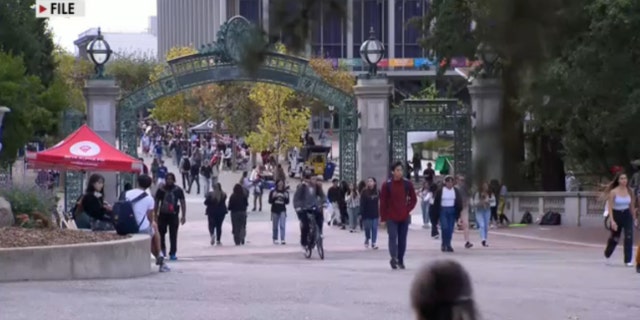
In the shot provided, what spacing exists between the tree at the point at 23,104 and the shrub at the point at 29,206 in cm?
812

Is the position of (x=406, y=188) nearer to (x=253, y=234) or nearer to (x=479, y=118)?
(x=253, y=234)

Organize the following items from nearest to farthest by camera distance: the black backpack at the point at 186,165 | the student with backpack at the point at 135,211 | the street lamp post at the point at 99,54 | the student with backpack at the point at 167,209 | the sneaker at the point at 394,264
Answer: the student with backpack at the point at 135,211 < the sneaker at the point at 394,264 < the student with backpack at the point at 167,209 < the street lamp post at the point at 99,54 < the black backpack at the point at 186,165

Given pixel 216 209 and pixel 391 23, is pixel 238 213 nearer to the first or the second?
pixel 216 209

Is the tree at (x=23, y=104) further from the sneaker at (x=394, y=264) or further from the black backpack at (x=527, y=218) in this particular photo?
the black backpack at (x=527, y=218)

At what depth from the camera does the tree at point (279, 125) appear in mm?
50094

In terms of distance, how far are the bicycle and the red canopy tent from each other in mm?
4446

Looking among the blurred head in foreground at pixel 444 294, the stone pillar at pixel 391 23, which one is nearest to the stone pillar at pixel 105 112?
the blurred head in foreground at pixel 444 294

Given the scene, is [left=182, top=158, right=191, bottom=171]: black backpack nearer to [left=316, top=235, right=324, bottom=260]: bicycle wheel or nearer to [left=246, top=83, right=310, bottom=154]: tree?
[left=246, top=83, right=310, bottom=154]: tree

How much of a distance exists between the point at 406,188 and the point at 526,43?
1548 cm

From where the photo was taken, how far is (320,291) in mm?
15453

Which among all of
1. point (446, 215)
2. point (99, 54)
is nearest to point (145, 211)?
point (446, 215)

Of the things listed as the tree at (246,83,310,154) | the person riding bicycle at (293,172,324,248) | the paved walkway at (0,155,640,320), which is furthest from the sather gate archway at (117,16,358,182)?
the tree at (246,83,310,154)

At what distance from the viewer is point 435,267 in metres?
4.91

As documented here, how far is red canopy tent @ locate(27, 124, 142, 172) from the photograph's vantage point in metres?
26.0
